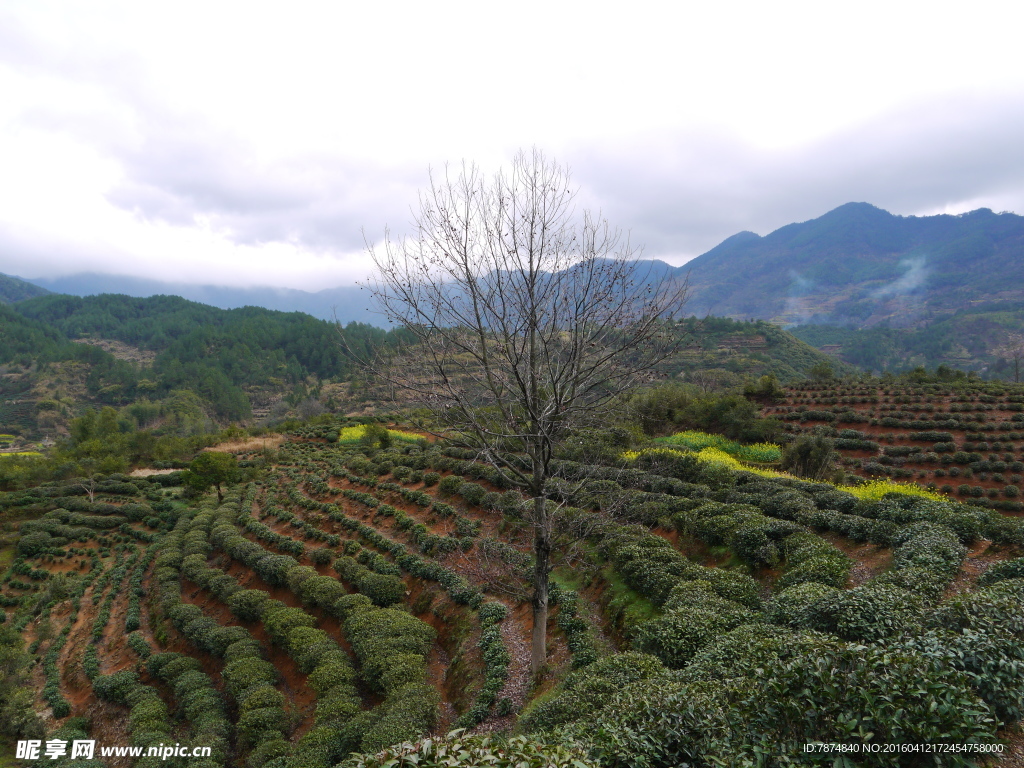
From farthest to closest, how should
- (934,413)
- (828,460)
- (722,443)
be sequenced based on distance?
(934,413) < (722,443) < (828,460)

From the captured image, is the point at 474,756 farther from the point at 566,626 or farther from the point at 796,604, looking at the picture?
the point at 566,626

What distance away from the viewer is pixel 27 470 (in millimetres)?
35125

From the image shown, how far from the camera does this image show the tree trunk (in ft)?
23.1

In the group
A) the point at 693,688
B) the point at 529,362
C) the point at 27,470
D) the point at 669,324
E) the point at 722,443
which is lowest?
the point at 27,470

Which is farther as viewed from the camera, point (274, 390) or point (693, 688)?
point (274, 390)

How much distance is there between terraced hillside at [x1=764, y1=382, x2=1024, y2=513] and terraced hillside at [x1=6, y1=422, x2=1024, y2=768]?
57.2 ft

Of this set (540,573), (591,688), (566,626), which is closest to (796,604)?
(591,688)

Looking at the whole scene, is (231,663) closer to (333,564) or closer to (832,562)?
(333,564)

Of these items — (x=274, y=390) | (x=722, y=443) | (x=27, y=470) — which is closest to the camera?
(x=722, y=443)

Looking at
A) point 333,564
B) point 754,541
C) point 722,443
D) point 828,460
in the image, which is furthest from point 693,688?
point 722,443

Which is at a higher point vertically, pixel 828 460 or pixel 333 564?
pixel 828 460

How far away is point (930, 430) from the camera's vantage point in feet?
94.4

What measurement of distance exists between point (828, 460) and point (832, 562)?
16.0 meters

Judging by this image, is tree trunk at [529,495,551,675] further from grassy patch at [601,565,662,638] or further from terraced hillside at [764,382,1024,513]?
terraced hillside at [764,382,1024,513]
